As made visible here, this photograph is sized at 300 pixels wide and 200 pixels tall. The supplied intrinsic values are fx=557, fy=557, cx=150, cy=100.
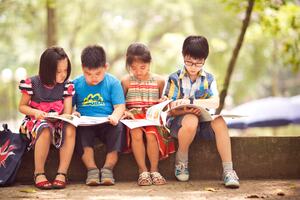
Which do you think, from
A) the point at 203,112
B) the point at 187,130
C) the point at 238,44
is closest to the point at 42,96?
the point at 187,130

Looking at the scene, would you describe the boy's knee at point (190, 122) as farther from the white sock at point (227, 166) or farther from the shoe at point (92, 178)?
the shoe at point (92, 178)

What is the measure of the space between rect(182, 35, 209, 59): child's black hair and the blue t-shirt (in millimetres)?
671

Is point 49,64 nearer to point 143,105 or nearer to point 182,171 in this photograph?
point 143,105

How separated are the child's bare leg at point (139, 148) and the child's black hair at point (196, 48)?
0.80m

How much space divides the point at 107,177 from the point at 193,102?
95 cm

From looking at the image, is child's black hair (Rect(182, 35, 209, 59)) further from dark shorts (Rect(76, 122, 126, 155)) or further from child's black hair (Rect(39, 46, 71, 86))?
child's black hair (Rect(39, 46, 71, 86))

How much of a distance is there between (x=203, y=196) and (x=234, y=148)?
38.9 inches

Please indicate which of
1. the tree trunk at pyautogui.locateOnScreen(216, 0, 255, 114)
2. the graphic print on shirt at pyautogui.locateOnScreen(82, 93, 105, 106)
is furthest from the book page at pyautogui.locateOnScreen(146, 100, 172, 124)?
the tree trunk at pyautogui.locateOnScreen(216, 0, 255, 114)

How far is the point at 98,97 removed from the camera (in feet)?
15.9

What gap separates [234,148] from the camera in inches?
193

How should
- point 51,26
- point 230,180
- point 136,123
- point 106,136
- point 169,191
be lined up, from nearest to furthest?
point 169,191 < point 230,180 < point 136,123 < point 106,136 < point 51,26

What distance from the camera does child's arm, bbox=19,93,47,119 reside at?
4.53 meters

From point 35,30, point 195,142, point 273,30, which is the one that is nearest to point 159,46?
point 35,30

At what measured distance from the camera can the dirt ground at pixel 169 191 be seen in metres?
4.02
